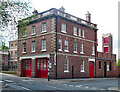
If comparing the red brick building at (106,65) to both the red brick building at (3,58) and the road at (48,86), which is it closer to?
the road at (48,86)

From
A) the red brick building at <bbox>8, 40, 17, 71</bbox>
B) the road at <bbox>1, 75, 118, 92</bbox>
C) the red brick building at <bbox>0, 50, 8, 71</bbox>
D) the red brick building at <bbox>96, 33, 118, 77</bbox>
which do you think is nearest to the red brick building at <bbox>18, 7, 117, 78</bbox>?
the red brick building at <bbox>96, 33, 118, 77</bbox>

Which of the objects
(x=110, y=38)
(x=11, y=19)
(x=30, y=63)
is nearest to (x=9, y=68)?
(x=30, y=63)

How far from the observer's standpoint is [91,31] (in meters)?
39.3

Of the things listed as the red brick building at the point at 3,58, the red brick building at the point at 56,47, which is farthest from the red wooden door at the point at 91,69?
the red brick building at the point at 3,58

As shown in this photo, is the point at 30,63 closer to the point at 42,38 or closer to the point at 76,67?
the point at 42,38

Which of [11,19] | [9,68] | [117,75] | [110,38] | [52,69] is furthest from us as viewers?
[9,68]

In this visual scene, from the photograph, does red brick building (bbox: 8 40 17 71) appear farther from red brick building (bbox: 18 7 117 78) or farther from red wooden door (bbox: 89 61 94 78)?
red wooden door (bbox: 89 61 94 78)

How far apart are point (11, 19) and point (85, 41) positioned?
22.0 metres

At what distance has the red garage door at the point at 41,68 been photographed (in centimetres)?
3094

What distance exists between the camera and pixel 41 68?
3177 centimetres

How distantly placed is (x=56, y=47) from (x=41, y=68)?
4.78 metres

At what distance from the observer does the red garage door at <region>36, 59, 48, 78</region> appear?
30.9 meters

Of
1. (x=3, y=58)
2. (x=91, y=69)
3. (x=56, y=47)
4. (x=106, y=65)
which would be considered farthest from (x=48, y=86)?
(x=3, y=58)

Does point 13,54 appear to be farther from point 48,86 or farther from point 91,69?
point 48,86
